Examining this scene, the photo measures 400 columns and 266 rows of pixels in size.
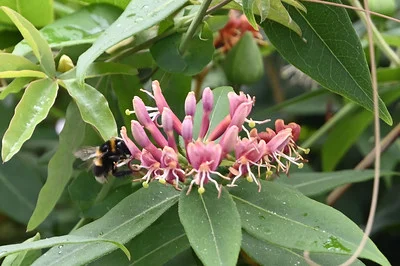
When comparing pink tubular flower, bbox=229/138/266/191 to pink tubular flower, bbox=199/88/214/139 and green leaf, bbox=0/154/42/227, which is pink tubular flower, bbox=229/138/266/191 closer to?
pink tubular flower, bbox=199/88/214/139

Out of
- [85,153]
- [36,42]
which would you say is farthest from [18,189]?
[36,42]

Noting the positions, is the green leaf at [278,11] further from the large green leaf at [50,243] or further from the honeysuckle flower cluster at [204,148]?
the large green leaf at [50,243]

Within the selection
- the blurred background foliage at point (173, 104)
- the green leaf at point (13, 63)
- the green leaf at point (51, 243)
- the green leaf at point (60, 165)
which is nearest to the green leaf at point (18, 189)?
the blurred background foliage at point (173, 104)

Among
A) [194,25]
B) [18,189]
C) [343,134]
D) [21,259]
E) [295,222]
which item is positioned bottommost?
[18,189]

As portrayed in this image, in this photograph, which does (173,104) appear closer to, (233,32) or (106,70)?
(106,70)

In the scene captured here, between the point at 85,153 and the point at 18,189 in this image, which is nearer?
the point at 85,153

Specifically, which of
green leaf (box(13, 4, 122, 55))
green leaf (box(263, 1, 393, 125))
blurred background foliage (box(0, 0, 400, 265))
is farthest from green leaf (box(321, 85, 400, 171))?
green leaf (box(13, 4, 122, 55))
